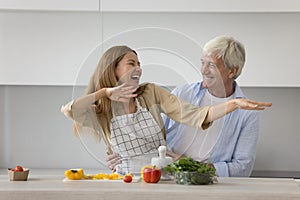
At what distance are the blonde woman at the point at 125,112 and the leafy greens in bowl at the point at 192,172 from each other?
14 centimetres

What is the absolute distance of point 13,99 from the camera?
3664 mm

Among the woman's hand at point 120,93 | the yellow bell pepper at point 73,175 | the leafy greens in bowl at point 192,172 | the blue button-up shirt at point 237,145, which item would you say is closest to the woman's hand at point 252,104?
the leafy greens in bowl at point 192,172

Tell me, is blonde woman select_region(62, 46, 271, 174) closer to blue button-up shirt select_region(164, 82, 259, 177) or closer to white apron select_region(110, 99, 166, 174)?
white apron select_region(110, 99, 166, 174)

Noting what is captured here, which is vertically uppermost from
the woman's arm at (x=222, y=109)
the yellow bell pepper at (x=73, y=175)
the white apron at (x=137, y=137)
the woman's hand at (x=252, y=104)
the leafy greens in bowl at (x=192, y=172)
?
the woman's hand at (x=252, y=104)

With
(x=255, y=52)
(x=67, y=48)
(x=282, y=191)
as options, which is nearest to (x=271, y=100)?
(x=255, y=52)

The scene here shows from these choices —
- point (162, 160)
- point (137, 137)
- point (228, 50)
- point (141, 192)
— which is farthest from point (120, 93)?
point (228, 50)

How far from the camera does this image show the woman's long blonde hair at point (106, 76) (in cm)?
213

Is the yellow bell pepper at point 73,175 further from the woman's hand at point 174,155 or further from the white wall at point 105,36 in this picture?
the white wall at point 105,36

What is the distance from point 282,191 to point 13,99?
2116mm

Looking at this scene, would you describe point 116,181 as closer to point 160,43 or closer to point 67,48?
point 160,43

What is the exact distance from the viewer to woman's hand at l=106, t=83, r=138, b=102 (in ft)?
6.93
